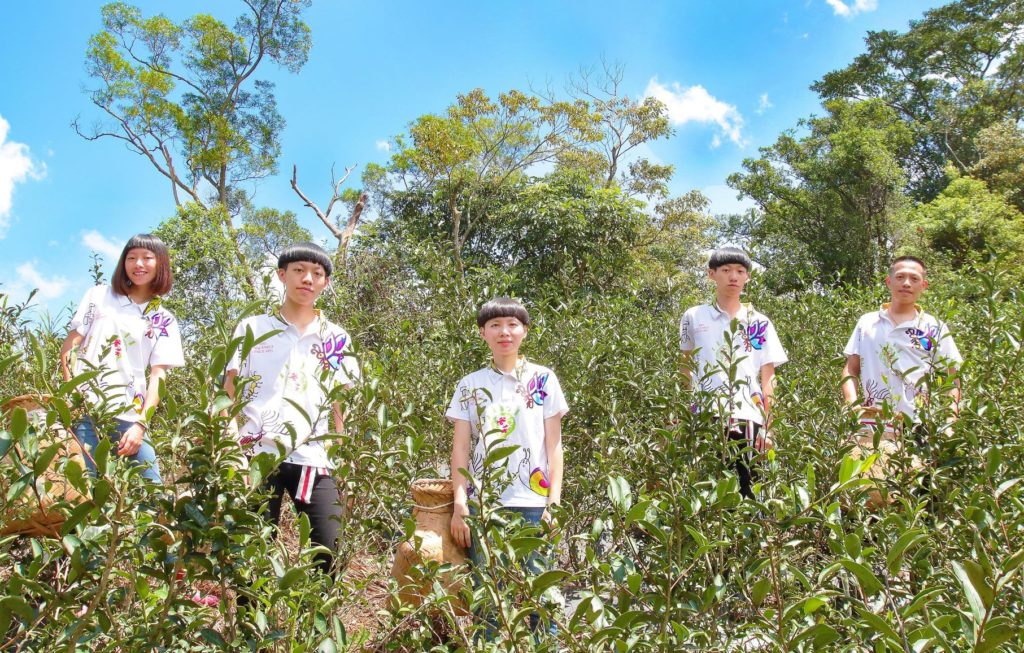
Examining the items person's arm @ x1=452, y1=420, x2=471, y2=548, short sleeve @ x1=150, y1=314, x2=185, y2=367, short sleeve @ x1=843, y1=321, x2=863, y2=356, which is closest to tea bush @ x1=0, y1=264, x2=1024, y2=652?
person's arm @ x1=452, y1=420, x2=471, y2=548

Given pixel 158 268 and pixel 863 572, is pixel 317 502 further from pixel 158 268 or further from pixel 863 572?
pixel 863 572

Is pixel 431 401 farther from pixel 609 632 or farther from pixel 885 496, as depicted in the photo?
pixel 609 632

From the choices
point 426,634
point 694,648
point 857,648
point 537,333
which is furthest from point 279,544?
point 537,333

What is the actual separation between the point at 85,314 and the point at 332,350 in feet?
3.76

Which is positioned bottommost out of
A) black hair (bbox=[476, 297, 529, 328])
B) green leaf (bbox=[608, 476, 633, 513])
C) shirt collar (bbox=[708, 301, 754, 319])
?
green leaf (bbox=[608, 476, 633, 513])

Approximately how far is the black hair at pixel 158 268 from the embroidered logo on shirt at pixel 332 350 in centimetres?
94

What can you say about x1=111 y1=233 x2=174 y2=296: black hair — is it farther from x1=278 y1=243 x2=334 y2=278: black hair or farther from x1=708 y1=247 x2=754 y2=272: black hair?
x1=708 y1=247 x2=754 y2=272: black hair

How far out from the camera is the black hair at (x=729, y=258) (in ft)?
10.4

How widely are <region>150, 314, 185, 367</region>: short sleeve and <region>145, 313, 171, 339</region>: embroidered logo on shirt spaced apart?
14 millimetres

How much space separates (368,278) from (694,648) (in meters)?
5.41

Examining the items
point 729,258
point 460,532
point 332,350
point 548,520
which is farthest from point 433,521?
point 729,258

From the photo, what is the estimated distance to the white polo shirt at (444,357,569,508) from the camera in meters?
2.48

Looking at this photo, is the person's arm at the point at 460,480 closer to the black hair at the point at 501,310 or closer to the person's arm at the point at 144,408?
the black hair at the point at 501,310

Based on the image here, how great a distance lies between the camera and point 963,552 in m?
1.60
